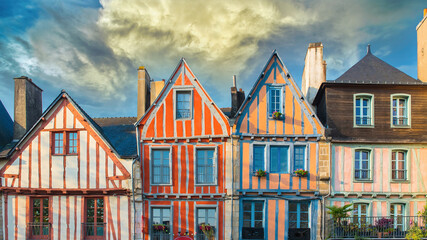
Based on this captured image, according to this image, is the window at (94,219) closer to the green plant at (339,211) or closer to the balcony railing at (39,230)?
the balcony railing at (39,230)

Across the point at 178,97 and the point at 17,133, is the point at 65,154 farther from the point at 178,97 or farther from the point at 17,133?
the point at 178,97

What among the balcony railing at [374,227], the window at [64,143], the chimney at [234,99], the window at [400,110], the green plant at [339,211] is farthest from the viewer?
the chimney at [234,99]

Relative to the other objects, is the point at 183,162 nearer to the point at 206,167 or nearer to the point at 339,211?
the point at 206,167

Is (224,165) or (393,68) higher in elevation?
(393,68)

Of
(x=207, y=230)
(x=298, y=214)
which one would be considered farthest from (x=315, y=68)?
(x=207, y=230)

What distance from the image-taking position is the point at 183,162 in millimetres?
11828

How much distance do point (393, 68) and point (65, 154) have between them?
14.8 metres

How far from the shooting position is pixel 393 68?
1277 cm

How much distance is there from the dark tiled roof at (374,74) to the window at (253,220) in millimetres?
6256

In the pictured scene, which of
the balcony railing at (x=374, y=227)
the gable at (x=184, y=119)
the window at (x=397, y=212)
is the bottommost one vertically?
the balcony railing at (x=374, y=227)

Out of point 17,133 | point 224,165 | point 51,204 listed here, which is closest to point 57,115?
point 17,133

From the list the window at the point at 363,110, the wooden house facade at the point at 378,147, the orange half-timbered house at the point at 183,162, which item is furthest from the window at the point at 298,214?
A: the window at the point at 363,110

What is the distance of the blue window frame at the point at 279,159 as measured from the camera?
38.4 feet

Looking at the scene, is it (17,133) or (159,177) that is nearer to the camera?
(159,177)
